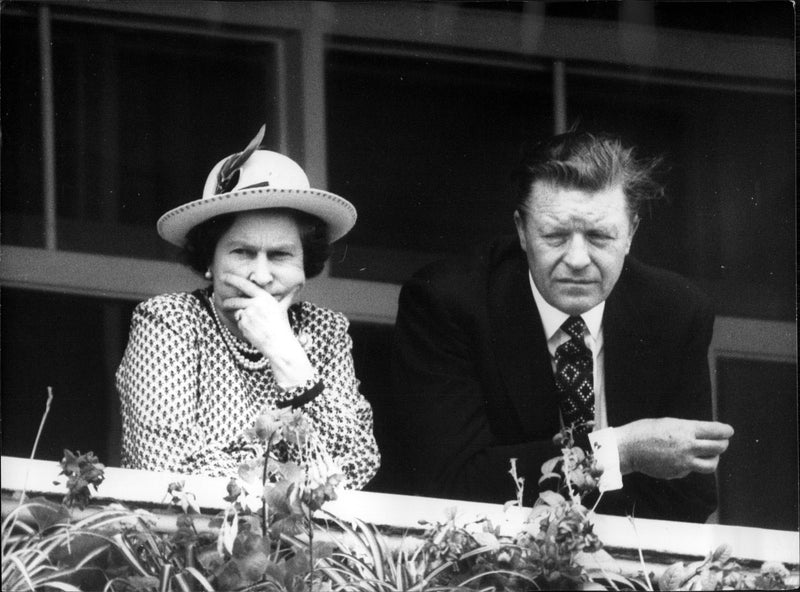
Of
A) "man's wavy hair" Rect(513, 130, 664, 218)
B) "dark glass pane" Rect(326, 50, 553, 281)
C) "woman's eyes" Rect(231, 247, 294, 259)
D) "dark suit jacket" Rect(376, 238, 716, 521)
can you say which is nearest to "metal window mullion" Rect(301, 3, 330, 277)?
"dark glass pane" Rect(326, 50, 553, 281)

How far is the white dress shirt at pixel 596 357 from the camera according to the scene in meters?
7.00

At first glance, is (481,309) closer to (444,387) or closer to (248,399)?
(444,387)

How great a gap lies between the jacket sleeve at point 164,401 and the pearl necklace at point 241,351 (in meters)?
0.12

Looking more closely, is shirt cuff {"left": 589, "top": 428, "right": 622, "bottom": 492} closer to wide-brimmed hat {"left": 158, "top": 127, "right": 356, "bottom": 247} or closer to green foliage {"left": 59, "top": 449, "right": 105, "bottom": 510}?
wide-brimmed hat {"left": 158, "top": 127, "right": 356, "bottom": 247}

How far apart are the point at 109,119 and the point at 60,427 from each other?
1124mm

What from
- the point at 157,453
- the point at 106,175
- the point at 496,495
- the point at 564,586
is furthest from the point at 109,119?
the point at 564,586

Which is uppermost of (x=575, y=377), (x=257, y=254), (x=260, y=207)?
(x=260, y=207)

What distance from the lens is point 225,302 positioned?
6988 mm

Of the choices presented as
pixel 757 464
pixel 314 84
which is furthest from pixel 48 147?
pixel 757 464

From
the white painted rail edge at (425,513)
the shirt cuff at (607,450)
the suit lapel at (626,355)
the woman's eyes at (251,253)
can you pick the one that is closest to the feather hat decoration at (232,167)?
the woman's eyes at (251,253)

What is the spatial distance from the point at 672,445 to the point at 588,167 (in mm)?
1037

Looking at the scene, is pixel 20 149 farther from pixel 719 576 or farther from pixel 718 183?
pixel 719 576

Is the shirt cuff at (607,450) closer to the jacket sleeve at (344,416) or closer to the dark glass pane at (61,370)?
the jacket sleeve at (344,416)

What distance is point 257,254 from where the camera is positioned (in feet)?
23.0
